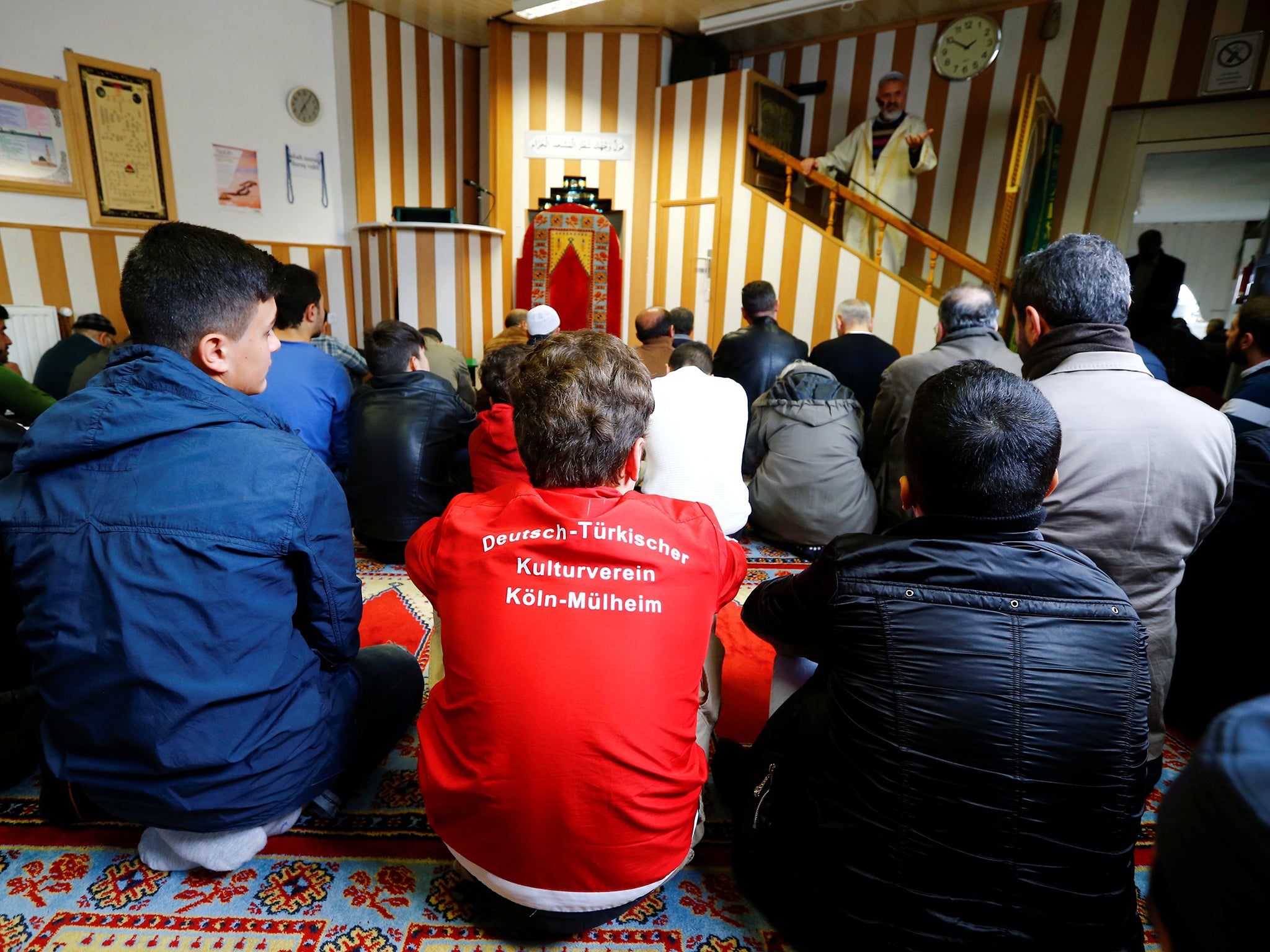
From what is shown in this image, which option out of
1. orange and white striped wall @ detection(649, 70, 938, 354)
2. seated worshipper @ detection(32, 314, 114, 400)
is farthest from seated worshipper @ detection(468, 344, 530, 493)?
orange and white striped wall @ detection(649, 70, 938, 354)

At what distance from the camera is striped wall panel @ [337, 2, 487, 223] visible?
5.96 m

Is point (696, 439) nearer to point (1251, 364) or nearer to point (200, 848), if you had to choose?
point (200, 848)

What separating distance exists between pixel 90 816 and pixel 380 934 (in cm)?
74

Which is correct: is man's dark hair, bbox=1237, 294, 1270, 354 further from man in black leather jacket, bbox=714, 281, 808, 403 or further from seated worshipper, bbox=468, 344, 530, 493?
seated worshipper, bbox=468, 344, 530, 493

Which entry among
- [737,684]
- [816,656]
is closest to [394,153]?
[737,684]

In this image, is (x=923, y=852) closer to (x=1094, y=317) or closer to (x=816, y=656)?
(x=816, y=656)

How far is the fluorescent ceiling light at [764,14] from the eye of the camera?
5238 mm

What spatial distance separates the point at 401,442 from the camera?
2635mm

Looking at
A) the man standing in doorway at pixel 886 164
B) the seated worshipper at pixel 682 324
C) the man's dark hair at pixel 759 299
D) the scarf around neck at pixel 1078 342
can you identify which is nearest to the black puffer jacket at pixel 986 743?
the scarf around neck at pixel 1078 342

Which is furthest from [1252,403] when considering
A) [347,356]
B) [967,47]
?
[967,47]

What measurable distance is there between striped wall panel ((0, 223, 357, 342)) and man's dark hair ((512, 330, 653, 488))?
183 inches

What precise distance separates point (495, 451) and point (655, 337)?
6.18 feet

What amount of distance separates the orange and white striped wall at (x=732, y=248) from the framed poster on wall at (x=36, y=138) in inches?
179

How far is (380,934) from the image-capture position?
1.20 metres
